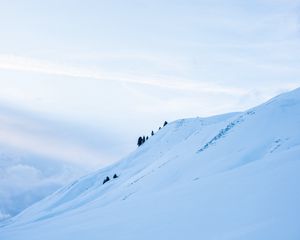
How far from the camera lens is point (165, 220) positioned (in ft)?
72.5

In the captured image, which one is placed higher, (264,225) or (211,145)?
(211,145)

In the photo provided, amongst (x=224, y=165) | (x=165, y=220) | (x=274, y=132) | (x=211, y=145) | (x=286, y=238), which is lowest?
(x=286, y=238)

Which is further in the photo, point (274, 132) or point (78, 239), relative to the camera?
point (274, 132)

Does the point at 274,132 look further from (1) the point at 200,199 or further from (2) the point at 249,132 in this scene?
(1) the point at 200,199

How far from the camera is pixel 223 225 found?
17.2 m

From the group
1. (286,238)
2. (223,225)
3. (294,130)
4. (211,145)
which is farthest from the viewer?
(211,145)

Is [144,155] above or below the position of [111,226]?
above

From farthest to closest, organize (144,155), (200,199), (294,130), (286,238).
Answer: (144,155), (294,130), (200,199), (286,238)

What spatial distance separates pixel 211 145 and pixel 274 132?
11.8m

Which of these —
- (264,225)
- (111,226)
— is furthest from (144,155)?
(264,225)

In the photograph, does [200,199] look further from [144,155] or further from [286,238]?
[144,155]

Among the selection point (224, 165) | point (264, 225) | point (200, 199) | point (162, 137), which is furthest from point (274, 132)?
point (162, 137)

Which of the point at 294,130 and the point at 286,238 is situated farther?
the point at 294,130

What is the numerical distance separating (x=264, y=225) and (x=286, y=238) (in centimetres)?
212
